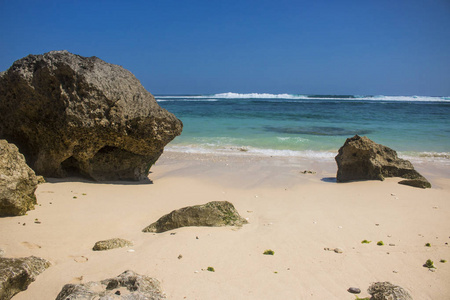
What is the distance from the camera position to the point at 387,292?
281cm

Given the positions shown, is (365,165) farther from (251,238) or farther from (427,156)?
Result: (427,156)

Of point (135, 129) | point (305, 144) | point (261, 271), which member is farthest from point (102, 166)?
point (305, 144)

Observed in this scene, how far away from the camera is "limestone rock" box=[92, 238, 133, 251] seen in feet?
11.7

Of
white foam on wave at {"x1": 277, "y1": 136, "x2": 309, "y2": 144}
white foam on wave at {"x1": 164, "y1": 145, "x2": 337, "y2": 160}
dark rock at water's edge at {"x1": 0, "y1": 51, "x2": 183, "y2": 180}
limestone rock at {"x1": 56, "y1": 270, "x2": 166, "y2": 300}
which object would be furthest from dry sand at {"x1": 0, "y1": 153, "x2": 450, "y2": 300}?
white foam on wave at {"x1": 277, "y1": 136, "x2": 309, "y2": 144}

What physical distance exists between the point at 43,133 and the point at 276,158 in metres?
6.29

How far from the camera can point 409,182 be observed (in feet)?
23.1

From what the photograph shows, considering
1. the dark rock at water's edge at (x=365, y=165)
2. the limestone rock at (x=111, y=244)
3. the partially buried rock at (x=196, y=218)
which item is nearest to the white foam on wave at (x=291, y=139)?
the dark rock at water's edge at (x=365, y=165)

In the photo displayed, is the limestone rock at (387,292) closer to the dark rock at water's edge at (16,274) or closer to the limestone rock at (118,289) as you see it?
the limestone rock at (118,289)

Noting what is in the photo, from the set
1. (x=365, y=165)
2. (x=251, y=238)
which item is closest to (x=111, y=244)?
(x=251, y=238)

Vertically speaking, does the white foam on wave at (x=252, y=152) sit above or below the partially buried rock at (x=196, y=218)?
below

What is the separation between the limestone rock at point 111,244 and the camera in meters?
3.56

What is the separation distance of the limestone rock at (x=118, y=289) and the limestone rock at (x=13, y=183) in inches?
85.3

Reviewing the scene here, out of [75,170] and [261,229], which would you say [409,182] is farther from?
[75,170]

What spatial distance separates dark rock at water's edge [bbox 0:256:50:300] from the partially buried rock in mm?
1472
